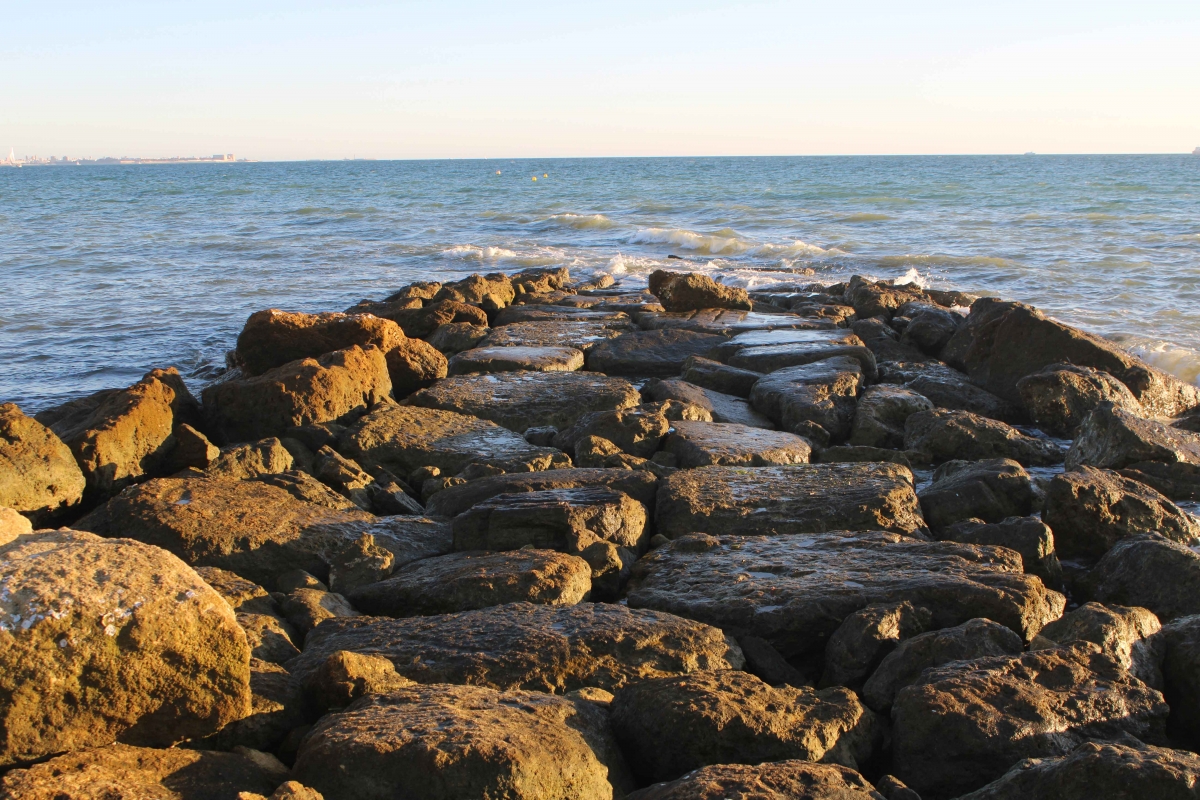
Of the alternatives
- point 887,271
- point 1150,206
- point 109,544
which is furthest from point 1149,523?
point 1150,206

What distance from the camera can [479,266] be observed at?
17.9 meters

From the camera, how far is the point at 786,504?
4.40m

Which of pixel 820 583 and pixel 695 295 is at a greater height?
pixel 695 295

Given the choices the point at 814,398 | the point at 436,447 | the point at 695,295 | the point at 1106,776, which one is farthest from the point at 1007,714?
the point at 695,295

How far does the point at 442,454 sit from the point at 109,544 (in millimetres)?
2895

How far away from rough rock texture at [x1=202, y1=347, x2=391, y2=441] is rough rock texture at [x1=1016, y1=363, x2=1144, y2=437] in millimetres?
4591

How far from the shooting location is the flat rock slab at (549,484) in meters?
4.49

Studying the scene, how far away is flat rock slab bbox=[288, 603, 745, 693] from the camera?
2.98 meters

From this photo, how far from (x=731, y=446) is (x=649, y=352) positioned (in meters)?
2.78

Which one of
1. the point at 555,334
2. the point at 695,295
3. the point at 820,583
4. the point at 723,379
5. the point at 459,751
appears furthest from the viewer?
the point at 695,295

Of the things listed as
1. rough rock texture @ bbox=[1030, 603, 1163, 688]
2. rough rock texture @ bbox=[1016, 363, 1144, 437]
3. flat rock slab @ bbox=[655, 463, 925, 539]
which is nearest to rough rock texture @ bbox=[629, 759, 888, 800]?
rough rock texture @ bbox=[1030, 603, 1163, 688]

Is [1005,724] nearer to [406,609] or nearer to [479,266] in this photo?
[406,609]

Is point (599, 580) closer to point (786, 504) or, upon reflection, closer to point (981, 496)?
point (786, 504)

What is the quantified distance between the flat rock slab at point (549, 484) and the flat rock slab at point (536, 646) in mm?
1173
